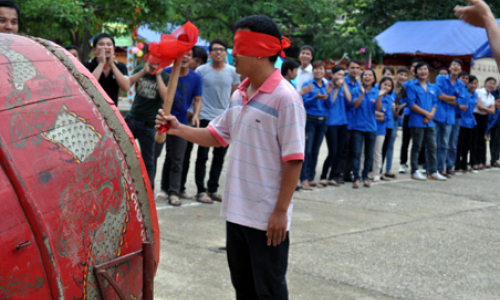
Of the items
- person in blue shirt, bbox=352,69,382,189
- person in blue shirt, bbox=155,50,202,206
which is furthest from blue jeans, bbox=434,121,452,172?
person in blue shirt, bbox=155,50,202,206

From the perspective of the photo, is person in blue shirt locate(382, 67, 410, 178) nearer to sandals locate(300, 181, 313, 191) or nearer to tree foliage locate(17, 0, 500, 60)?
sandals locate(300, 181, 313, 191)

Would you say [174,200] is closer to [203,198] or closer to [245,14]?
[203,198]

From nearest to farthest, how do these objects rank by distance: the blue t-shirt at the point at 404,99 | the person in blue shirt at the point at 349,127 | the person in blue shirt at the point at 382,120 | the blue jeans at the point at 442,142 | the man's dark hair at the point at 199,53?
1. the man's dark hair at the point at 199,53
2. the person in blue shirt at the point at 349,127
3. the person in blue shirt at the point at 382,120
4. the blue t-shirt at the point at 404,99
5. the blue jeans at the point at 442,142

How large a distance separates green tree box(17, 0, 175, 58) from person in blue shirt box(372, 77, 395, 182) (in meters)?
5.43

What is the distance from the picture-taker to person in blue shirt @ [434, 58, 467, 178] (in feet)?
35.8

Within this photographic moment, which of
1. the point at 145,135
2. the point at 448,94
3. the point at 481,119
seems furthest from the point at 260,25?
the point at 481,119

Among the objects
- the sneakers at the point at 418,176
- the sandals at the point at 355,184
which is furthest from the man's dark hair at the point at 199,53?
the sneakers at the point at 418,176

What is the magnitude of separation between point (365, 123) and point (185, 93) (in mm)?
3201

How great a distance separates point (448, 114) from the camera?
10977 mm

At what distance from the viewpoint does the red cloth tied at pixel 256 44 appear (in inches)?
124

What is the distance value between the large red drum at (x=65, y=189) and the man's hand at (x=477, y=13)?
4.72ft

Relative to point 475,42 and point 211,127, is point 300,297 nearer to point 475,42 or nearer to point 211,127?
point 211,127

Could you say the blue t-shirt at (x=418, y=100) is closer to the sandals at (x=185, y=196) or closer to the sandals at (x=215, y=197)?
the sandals at (x=215, y=197)

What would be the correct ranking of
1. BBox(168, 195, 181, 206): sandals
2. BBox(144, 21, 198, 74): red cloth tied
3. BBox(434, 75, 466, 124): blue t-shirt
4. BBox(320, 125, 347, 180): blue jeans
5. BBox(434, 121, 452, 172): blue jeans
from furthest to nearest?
BBox(434, 121, 452, 172): blue jeans
BBox(434, 75, 466, 124): blue t-shirt
BBox(320, 125, 347, 180): blue jeans
BBox(168, 195, 181, 206): sandals
BBox(144, 21, 198, 74): red cloth tied
